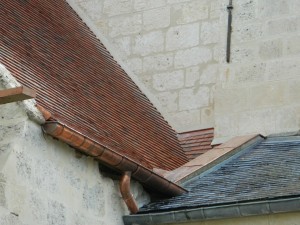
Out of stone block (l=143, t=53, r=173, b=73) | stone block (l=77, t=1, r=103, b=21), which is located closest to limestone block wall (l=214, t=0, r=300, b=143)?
stone block (l=143, t=53, r=173, b=73)

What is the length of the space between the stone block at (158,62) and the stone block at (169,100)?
0.95 feet

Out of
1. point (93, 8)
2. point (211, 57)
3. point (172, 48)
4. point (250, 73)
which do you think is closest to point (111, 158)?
point (250, 73)

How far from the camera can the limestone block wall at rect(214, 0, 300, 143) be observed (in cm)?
1006

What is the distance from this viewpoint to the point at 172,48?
11289 mm

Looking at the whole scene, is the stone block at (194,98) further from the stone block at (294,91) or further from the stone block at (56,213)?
the stone block at (56,213)

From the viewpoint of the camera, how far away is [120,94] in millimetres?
10594

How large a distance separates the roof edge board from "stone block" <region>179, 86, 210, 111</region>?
271 centimetres

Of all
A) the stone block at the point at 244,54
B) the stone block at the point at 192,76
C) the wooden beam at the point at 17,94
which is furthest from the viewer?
the stone block at the point at 192,76

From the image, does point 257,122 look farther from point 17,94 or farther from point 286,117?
point 17,94

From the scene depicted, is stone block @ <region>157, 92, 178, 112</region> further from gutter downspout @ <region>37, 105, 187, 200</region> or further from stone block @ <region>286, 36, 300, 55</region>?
gutter downspout @ <region>37, 105, 187, 200</region>

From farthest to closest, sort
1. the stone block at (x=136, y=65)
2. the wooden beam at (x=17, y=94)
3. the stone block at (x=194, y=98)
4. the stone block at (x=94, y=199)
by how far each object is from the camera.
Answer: the stone block at (x=136, y=65), the stone block at (x=194, y=98), the stone block at (x=94, y=199), the wooden beam at (x=17, y=94)

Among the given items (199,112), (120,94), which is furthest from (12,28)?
(199,112)

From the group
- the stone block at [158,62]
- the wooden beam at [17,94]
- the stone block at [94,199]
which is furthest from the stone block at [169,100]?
the wooden beam at [17,94]

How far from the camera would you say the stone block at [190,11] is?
1128cm
